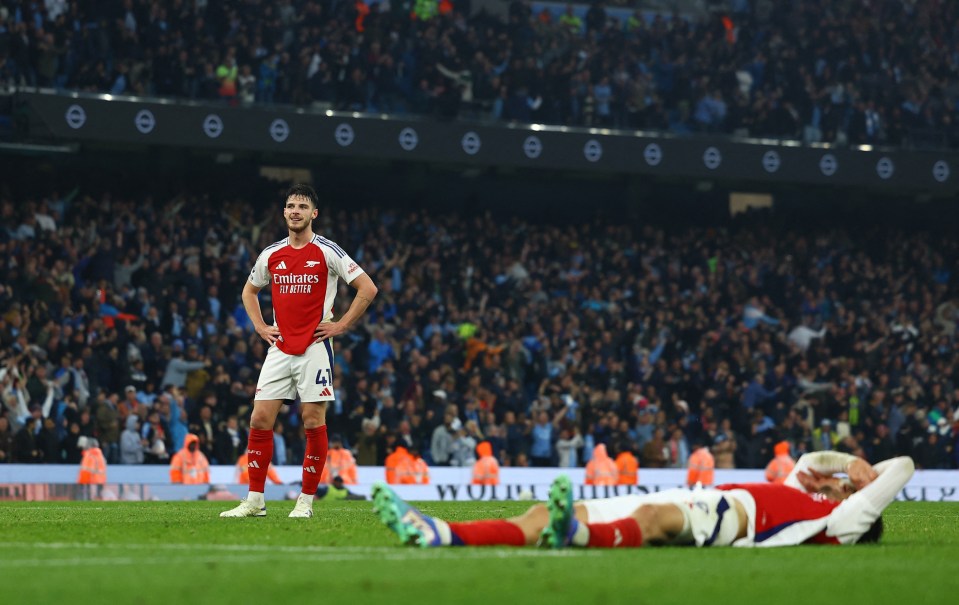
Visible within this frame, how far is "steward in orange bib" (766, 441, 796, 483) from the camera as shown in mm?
25047

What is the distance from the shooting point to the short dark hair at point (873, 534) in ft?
28.0

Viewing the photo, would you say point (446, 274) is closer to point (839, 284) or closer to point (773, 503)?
point (839, 284)

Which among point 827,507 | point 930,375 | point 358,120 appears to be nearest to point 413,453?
point 358,120

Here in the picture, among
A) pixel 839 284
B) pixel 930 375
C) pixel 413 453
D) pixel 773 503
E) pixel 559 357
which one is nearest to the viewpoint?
pixel 773 503

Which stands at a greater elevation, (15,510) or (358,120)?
(358,120)

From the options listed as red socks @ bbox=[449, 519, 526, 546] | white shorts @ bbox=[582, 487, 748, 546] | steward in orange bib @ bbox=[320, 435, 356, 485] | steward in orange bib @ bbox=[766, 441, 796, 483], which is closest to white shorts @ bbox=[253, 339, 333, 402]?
white shorts @ bbox=[582, 487, 748, 546]

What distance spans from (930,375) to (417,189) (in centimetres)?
1193

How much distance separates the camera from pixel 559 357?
28547 millimetres

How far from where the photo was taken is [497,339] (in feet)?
92.4

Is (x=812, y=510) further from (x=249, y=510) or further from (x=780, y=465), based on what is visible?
(x=780, y=465)

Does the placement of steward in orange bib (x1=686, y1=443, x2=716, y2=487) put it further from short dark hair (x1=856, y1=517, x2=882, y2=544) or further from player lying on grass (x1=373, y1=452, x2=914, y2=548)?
player lying on grass (x1=373, y1=452, x2=914, y2=548)

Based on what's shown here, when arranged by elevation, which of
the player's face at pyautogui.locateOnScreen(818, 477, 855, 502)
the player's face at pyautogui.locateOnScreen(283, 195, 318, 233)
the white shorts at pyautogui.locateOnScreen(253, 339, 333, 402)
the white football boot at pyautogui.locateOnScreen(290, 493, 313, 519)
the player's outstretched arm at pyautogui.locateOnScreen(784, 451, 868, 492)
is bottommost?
the white football boot at pyautogui.locateOnScreen(290, 493, 313, 519)

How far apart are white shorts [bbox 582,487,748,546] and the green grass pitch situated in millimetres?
102

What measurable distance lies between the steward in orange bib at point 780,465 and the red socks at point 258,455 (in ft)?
48.6
